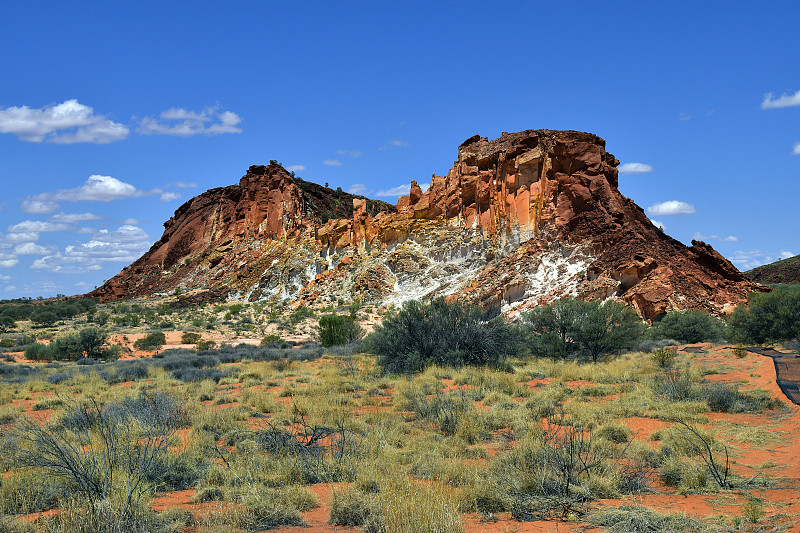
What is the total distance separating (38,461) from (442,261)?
37.6m

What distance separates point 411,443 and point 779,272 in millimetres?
78536

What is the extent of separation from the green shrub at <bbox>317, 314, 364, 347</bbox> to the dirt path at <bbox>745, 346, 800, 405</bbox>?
57.5 feet

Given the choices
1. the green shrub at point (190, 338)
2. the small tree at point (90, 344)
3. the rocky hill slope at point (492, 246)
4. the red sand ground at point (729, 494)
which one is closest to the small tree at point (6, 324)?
the green shrub at point (190, 338)

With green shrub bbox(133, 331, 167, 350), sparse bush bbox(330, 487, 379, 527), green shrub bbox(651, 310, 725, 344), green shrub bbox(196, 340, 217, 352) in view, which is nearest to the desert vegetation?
sparse bush bbox(330, 487, 379, 527)

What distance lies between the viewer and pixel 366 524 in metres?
4.99

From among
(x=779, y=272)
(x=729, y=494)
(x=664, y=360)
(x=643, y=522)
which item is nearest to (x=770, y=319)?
(x=664, y=360)

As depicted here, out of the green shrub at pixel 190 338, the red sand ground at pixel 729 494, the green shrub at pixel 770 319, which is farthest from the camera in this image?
the green shrub at pixel 190 338

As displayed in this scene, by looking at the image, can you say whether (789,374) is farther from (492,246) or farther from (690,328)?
(492,246)

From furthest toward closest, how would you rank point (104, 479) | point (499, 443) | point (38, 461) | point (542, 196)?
point (542, 196) → point (499, 443) → point (38, 461) → point (104, 479)

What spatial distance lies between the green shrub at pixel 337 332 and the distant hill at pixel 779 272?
185 ft

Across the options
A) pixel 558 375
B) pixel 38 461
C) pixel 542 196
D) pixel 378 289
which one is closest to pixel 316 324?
pixel 378 289

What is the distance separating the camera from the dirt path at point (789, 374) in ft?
34.5

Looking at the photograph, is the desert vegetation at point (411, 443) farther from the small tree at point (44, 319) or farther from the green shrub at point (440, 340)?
the small tree at point (44, 319)

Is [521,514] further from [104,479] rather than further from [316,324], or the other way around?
[316,324]
